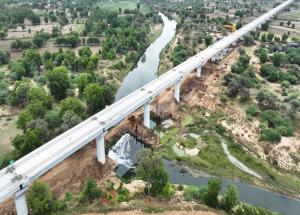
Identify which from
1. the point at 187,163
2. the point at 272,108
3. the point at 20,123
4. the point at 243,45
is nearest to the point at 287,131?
the point at 272,108

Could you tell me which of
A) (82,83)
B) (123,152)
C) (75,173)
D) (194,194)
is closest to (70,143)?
(75,173)

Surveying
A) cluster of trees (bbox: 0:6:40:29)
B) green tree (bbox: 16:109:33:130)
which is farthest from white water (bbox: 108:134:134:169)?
cluster of trees (bbox: 0:6:40:29)

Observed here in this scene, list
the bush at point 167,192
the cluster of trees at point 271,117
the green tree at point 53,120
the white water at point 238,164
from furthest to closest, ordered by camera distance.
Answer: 1. the cluster of trees at point 271,117
2. the green tree at point 53,120
3. the white water at point 238,164
4. the bush at point 167,192

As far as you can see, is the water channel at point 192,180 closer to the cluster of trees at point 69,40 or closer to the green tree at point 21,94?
the green tree at point 21,94

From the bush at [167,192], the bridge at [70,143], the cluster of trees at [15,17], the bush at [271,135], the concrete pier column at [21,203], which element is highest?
the cluster of trees at [15,17]

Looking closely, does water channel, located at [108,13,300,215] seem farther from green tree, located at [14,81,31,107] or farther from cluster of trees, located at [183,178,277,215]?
green tree, located at [14,81,31,107]

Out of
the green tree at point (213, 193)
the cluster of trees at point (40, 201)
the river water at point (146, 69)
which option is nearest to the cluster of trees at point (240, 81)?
the river water at point (146, 69)

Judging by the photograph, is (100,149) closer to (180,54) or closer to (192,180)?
(192,180)
